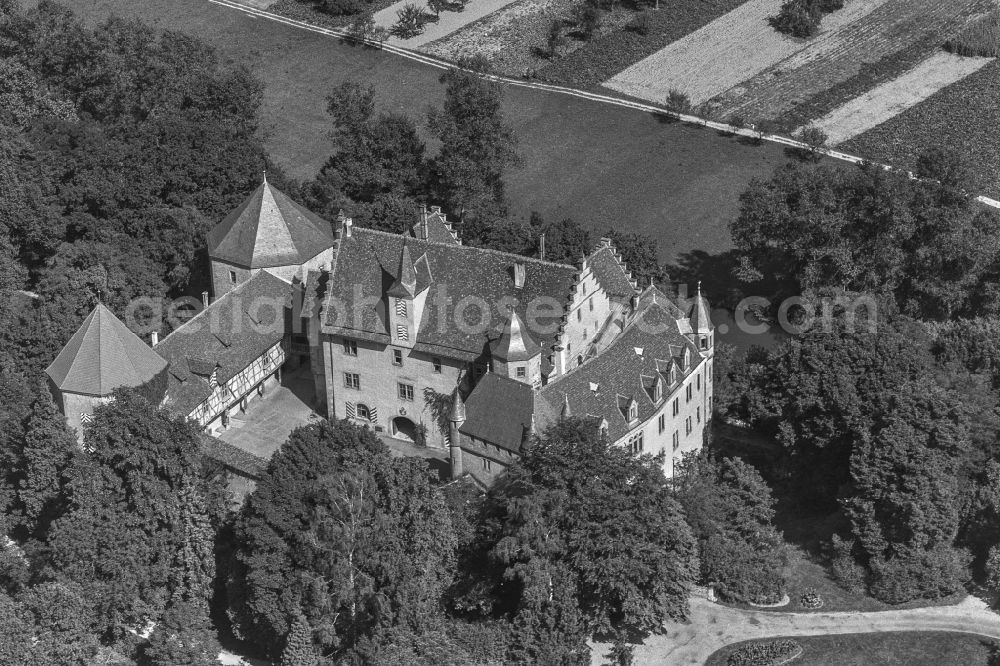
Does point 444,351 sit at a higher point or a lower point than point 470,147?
lower

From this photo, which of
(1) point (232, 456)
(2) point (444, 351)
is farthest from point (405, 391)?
(1) point (232, 456)

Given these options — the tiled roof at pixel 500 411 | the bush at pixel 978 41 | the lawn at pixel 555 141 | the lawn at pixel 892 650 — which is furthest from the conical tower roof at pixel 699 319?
the bush at pixel 978 41

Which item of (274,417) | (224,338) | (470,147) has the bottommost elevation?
(274,417)

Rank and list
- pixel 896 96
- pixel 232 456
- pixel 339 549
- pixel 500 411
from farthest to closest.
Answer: pixel 896 96 < pixel 232 456 < pixel 500 411 < pixel 339 549

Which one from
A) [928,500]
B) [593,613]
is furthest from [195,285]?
[928,500]

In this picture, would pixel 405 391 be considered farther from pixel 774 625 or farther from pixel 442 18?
pixel 442 18

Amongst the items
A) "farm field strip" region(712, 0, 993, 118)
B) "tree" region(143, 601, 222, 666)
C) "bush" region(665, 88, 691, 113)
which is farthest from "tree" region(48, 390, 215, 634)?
"farm field strip" region(712, 0, 993, 118)

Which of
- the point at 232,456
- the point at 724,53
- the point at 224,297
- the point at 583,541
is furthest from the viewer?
the point at 724,53
